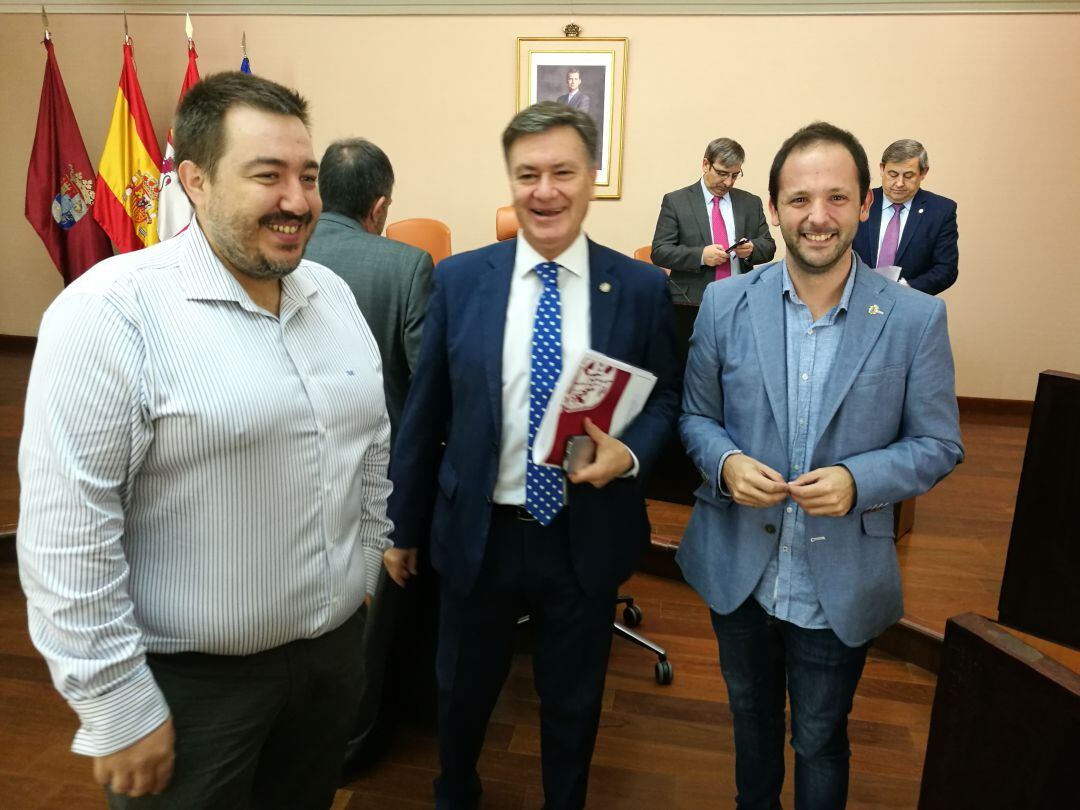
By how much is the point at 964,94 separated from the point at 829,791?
5.21m

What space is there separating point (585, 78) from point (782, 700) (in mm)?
4869

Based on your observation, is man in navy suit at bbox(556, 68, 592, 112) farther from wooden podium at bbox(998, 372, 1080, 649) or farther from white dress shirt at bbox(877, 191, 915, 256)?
wooden podium at bbox(998, 372, 1080, 649)

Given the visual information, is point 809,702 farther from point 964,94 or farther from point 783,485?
point 964,94

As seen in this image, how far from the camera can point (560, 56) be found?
5.40 meters

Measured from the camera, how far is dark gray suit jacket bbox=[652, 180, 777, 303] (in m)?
4.12

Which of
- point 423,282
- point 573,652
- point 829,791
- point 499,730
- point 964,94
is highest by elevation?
point 964,94

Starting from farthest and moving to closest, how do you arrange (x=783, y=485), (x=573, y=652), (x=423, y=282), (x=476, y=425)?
(x=423, y=282) < (x=573, y=652) < (x=476, y=425) < (x=783, y=485)

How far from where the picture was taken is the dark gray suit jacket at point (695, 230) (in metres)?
4.12

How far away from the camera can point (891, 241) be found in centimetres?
412

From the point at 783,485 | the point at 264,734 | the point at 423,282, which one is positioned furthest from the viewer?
the point at 423,282

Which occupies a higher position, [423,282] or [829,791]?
[423,282]

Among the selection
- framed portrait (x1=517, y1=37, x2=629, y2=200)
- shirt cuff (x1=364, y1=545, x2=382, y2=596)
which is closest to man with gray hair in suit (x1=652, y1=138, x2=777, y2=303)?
framed portrait (x1=517, y1=37, x2=629, y2=200)

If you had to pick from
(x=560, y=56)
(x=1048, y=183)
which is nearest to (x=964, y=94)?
(x=1048, y=183)

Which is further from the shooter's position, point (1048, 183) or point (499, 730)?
point (1048, 183)
